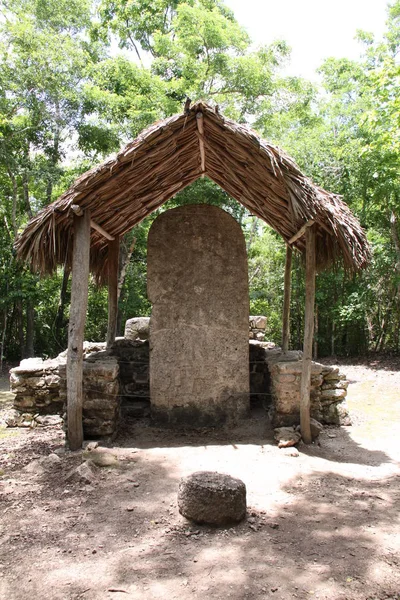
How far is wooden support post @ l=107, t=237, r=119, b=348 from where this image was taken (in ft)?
21.8

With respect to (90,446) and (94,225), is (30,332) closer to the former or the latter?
(94,225)

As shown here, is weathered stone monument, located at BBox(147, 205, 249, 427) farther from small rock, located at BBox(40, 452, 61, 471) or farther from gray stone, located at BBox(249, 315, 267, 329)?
gray stone, located at BBox(249, 315, 267, 329)

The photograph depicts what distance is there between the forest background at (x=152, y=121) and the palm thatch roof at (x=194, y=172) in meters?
3.99

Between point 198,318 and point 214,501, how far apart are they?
2.97 metres

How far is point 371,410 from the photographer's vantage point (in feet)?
22.4

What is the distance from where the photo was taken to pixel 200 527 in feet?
10.2

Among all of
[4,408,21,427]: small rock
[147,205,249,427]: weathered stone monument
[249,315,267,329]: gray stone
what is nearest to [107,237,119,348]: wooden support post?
[147,205,249,427]: weathered stone monument

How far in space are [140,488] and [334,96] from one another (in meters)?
16.4

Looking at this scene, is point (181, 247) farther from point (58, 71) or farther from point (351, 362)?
point (58, 71)

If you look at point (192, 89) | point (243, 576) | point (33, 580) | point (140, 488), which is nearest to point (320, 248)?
point (140, 488)

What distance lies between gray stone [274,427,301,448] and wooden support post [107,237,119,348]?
2.80 m

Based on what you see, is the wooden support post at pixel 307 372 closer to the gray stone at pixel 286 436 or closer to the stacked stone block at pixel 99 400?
the gray stone at pixel 286 436

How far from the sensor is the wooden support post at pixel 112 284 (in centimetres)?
665

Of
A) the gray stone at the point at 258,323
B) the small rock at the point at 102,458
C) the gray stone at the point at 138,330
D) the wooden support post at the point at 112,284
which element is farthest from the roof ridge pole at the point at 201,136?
the gray stone at the point at 258,323
